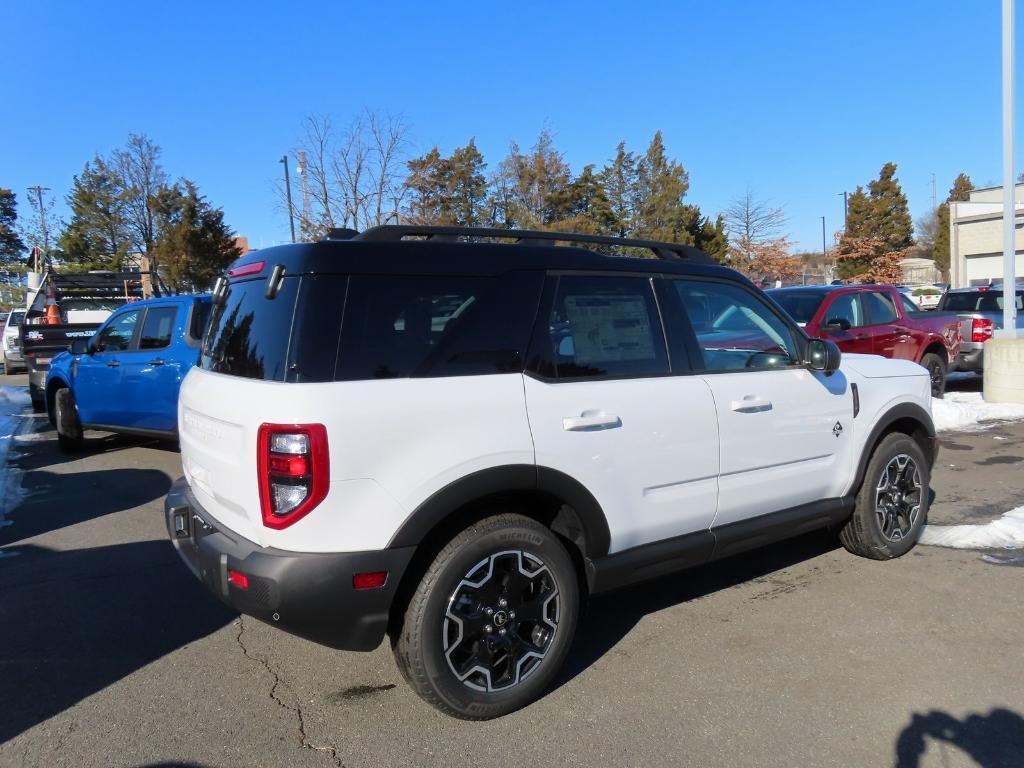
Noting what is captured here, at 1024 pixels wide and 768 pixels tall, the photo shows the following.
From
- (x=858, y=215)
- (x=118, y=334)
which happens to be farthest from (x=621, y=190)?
(x=118, y=334)

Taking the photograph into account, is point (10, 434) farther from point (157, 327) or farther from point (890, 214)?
point (890, 214)

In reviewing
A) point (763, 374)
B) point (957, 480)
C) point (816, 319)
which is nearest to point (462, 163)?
point (816, 319)

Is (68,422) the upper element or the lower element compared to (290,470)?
lower

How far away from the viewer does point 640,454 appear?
341 cm

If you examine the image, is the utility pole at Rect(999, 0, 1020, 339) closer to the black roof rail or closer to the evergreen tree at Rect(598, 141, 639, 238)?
the black roof rail

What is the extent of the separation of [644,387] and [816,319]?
7.22m

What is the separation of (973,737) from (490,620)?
1.94 m

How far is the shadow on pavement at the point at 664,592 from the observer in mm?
3758

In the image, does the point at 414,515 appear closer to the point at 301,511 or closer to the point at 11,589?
the point at 301,511

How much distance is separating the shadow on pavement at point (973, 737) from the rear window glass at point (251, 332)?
277 cm

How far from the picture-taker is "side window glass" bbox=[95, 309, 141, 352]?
845 cm

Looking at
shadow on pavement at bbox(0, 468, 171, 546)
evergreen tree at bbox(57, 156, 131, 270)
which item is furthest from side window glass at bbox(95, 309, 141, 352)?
evergreen tree at bbox(57, 156, 131, 270)

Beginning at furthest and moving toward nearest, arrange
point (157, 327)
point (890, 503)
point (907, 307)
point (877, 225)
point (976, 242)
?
point (877, 225) < point (976, 242) < point (907, 307) < point (157, 327) < point (890, 503)

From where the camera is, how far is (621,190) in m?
36.0
